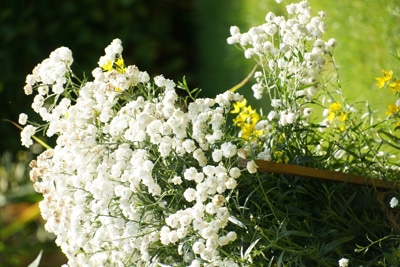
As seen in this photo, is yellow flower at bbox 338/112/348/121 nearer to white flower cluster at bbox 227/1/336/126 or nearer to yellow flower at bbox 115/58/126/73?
white flower cluster at bbox 227/1/336/126

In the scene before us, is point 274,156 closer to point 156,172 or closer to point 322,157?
point 322,157

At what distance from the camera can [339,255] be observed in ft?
3.02

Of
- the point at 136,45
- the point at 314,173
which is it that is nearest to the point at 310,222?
the point at 314,173

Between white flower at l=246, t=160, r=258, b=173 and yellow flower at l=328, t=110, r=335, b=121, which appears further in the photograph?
yellow flower at l=328, t=110, r=335, b=121

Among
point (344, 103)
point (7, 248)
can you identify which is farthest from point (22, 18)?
Answer: point (344, 103)

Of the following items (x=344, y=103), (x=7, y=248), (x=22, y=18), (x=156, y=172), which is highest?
(x=22, y=18)

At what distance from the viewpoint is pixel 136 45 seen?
3.82 metres

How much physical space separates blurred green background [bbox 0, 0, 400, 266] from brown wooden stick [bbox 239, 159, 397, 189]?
1120 mm

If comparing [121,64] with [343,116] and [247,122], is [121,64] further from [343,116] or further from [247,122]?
[343,116]

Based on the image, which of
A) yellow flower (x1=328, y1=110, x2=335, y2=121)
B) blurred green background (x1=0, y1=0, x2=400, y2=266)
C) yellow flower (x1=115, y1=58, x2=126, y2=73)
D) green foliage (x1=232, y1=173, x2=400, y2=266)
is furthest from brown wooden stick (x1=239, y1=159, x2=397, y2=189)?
blurred green background (x1=0, y1=0, x2=400, y2=266)

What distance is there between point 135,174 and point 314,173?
9.3 inches

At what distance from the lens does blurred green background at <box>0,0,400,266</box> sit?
7.36 ft

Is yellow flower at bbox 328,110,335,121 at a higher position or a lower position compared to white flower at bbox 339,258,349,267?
higher

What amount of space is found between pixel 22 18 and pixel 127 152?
2.62m
